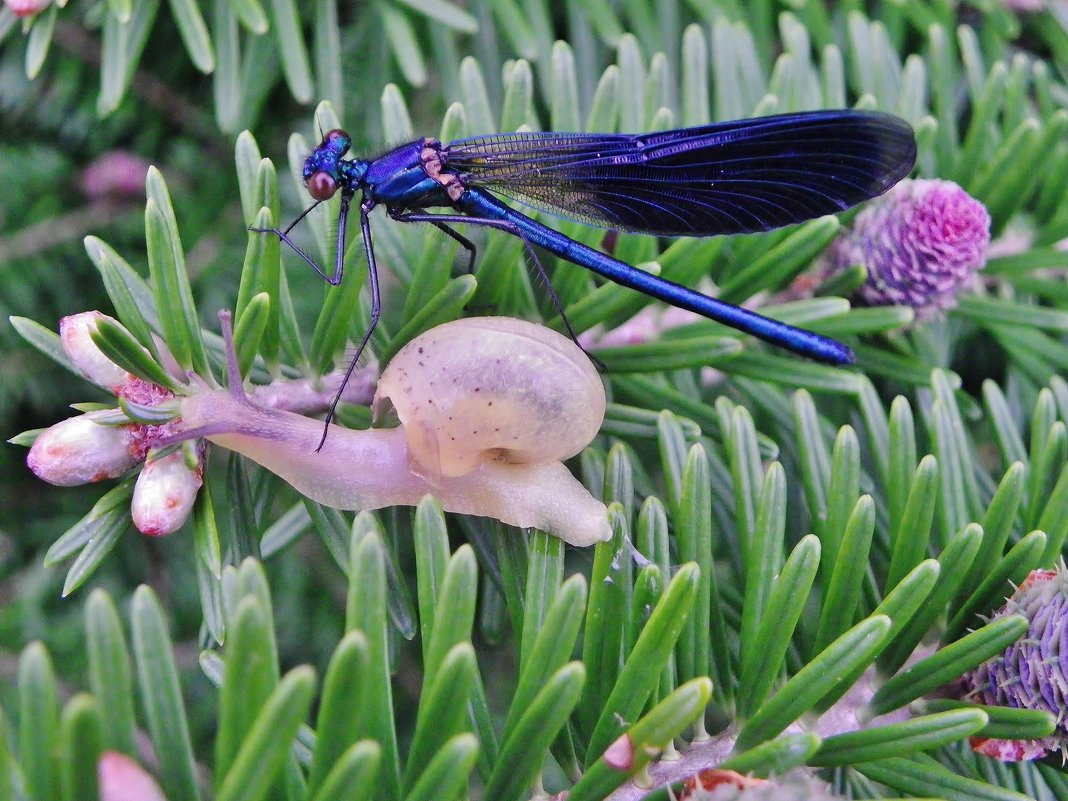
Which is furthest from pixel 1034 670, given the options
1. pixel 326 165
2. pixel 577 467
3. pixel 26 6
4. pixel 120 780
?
pixel 26 6

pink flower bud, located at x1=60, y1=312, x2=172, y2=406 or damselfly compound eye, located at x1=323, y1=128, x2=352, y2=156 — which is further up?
damselfly compound eye, located at x1=323, y1=128, x2=352, y2=156

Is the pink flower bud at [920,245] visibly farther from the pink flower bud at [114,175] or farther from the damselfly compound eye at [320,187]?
the pink flower bud at [114,175]

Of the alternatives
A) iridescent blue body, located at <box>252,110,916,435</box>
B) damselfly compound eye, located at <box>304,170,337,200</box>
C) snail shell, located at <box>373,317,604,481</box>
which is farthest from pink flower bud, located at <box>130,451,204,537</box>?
damselfly compound eye, located at <box>304,170,337,200</box>

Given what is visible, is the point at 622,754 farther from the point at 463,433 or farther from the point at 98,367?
the point at 98,367

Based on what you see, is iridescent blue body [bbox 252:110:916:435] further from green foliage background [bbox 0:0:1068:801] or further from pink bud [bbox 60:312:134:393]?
pink bud [bbox 60:312:134:393]

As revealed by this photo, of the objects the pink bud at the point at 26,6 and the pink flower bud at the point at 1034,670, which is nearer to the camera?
the pink flower bud at the point at 1034,670

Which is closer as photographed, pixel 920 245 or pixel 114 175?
pixel 920 245

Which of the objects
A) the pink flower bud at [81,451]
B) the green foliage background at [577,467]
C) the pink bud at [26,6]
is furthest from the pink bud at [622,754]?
the pink bud at [26,6]
